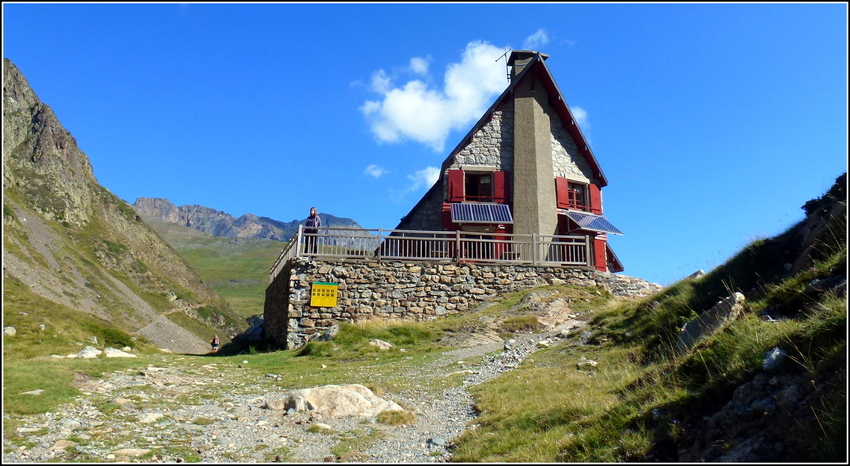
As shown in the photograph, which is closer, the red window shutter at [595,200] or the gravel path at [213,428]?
the gravel path at [213,428]

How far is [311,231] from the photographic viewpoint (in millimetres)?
20141

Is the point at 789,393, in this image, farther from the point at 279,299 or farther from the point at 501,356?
the point at 279,299

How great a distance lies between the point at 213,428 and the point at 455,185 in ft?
63.6

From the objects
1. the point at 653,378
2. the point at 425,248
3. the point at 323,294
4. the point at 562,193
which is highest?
the point at 562,193

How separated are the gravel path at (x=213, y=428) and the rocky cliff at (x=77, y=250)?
25365 millimetres

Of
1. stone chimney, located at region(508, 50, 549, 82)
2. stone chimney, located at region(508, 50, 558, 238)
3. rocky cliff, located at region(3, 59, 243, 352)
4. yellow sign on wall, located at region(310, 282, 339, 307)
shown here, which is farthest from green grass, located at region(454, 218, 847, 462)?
rocky cliff, located at region(3, 59, 243, 352)

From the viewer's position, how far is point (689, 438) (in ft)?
17.3

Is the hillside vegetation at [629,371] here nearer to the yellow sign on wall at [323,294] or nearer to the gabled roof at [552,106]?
the yellow sign on wall at [323,294]

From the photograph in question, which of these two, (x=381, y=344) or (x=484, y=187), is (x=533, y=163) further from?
(x=381, y=344)

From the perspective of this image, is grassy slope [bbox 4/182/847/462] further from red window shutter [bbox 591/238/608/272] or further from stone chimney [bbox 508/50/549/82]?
stone chimney [bbox 508/50/549/82]

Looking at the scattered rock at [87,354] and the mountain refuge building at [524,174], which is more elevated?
the mountain refuge building at [524,174]

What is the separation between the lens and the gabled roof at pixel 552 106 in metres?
26.6

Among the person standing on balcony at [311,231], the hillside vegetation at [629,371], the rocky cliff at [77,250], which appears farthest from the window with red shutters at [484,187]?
the rocky cliff at [77,250]

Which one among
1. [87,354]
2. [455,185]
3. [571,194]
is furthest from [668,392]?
[571,194]
